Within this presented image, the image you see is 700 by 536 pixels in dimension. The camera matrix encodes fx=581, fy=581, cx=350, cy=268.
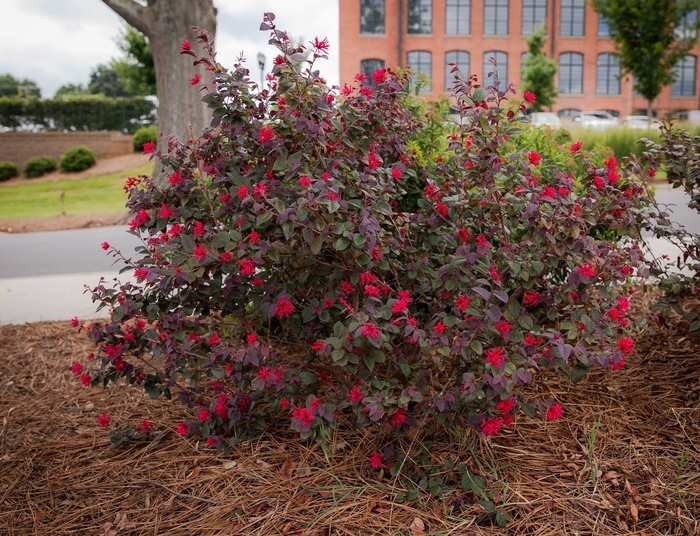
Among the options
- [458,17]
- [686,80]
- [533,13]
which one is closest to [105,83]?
[458,17]

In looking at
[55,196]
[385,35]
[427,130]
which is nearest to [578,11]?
[385,35]

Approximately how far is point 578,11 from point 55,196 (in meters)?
37.6

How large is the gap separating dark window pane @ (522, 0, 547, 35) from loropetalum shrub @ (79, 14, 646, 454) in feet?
140

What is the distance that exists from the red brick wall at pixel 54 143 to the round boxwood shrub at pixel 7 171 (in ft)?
10.2

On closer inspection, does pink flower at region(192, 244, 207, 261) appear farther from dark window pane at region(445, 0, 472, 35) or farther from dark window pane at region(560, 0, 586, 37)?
dark window pane at region(560, 0, 586, 37)

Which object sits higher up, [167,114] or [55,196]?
[167,114]

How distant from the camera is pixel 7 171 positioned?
21250 millimetres

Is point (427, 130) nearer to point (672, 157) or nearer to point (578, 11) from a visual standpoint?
point (672, 157)

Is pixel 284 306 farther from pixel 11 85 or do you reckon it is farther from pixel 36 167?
pixel 11 85

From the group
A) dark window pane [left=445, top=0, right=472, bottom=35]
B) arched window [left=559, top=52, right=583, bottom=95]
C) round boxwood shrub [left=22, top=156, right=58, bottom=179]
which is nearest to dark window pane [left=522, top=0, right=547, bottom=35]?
arched window [left=559, top=52, right=583, bottom=95]

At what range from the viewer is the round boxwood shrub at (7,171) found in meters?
21.1

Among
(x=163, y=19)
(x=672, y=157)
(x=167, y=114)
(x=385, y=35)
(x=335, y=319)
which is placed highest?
(x=385, y=35)

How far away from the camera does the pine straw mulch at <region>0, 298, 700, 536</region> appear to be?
1813 mm

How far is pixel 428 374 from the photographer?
6.40 feet
